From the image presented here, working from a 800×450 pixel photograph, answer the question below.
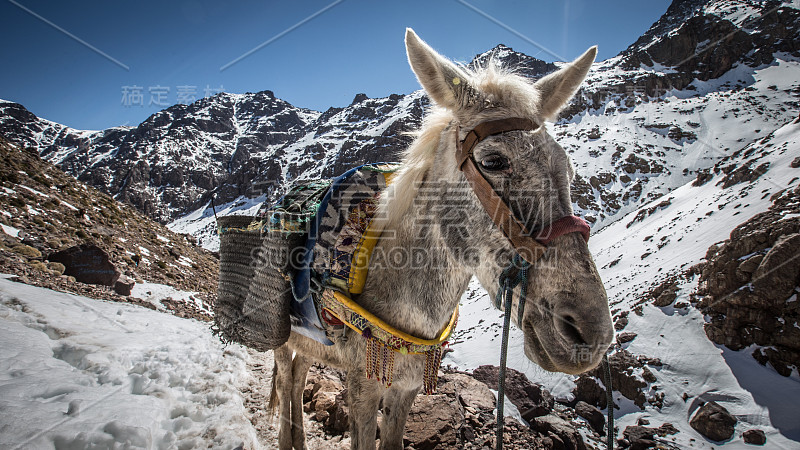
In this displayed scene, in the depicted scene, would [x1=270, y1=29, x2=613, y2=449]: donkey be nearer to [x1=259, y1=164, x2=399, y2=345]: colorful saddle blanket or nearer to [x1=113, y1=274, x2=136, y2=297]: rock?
[x1=259, y1=164, x2=399, y2=345]: colorful saddle blanket

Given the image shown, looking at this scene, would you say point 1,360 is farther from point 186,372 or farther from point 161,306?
point 161,306

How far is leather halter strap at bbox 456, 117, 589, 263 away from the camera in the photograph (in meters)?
1.50

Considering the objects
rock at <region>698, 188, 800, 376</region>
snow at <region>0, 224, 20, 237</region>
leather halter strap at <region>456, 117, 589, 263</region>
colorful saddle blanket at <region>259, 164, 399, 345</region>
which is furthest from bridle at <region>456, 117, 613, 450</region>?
snow at <region>0, 224, 20, 237</region>

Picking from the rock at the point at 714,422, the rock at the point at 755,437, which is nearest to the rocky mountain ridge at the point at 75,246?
the rock at the point at 714,422

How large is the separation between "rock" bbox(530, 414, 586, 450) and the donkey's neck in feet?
14.0

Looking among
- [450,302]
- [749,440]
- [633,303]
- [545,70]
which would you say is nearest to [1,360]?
[450,302]

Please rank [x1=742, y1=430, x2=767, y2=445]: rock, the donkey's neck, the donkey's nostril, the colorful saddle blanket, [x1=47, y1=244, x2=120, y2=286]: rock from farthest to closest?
1. [x1=47, y1=244, x2=120, y2=286]: rock
2. [x1=742, y1=430, x2=767, y2=445]: rock
3. the colorful saddle blanket
4. the donkey's neck
5. the donkey's nostril

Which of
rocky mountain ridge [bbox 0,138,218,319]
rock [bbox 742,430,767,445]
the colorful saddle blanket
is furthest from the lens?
rocky mountain ridge [bbox 0,138,218,319]

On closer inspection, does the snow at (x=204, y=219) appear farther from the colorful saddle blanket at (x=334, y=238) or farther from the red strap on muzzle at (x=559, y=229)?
the red strap on muzzle at (x=559, y=229)

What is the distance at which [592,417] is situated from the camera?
279 inches

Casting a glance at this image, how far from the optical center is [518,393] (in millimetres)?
6234

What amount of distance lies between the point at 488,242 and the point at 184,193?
19198cm

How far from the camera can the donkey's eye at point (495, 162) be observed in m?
1.70

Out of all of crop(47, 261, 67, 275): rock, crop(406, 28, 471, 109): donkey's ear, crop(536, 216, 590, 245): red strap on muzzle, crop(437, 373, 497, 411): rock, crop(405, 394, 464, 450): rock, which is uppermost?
crop(406, 28, 471, 109): donkey's ear
